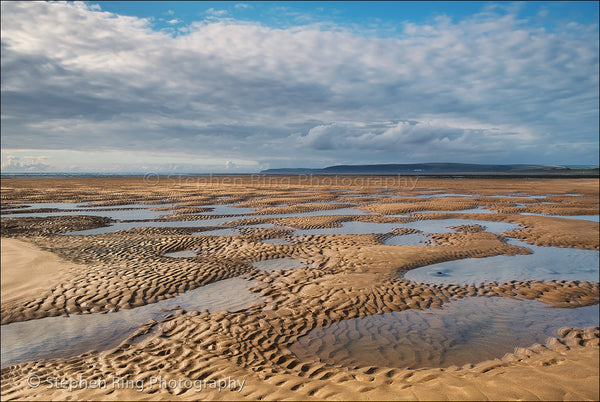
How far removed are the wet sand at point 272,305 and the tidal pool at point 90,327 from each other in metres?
0.34

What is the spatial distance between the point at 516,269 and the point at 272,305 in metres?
9.47

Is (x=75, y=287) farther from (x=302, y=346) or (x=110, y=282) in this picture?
(x=302, y=346)

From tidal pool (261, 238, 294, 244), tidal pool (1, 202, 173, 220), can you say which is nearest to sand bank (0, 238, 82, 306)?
tidal pool (261, 238, 294, 244)

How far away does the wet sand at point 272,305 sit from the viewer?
188 inches

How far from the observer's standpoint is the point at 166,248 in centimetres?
1406

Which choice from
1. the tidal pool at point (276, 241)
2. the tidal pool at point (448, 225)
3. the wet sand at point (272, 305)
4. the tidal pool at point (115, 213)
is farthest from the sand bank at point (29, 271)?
the tidal pool at point (448, 225)

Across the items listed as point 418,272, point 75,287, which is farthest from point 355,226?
point 75,287

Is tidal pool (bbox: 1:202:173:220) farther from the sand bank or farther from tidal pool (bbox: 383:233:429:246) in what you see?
tidal pool (bbox: 383:233:429:246)

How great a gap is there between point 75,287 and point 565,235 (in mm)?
22823

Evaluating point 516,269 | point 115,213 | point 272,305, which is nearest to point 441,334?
point 272,305

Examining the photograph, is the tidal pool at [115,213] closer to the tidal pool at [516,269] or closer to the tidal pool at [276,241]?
the tidal pool at [276,241]

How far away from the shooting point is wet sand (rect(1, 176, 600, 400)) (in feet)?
15.7

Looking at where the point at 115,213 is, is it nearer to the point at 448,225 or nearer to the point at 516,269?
the point at 448,225

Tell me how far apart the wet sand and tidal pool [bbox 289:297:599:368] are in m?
0.25
